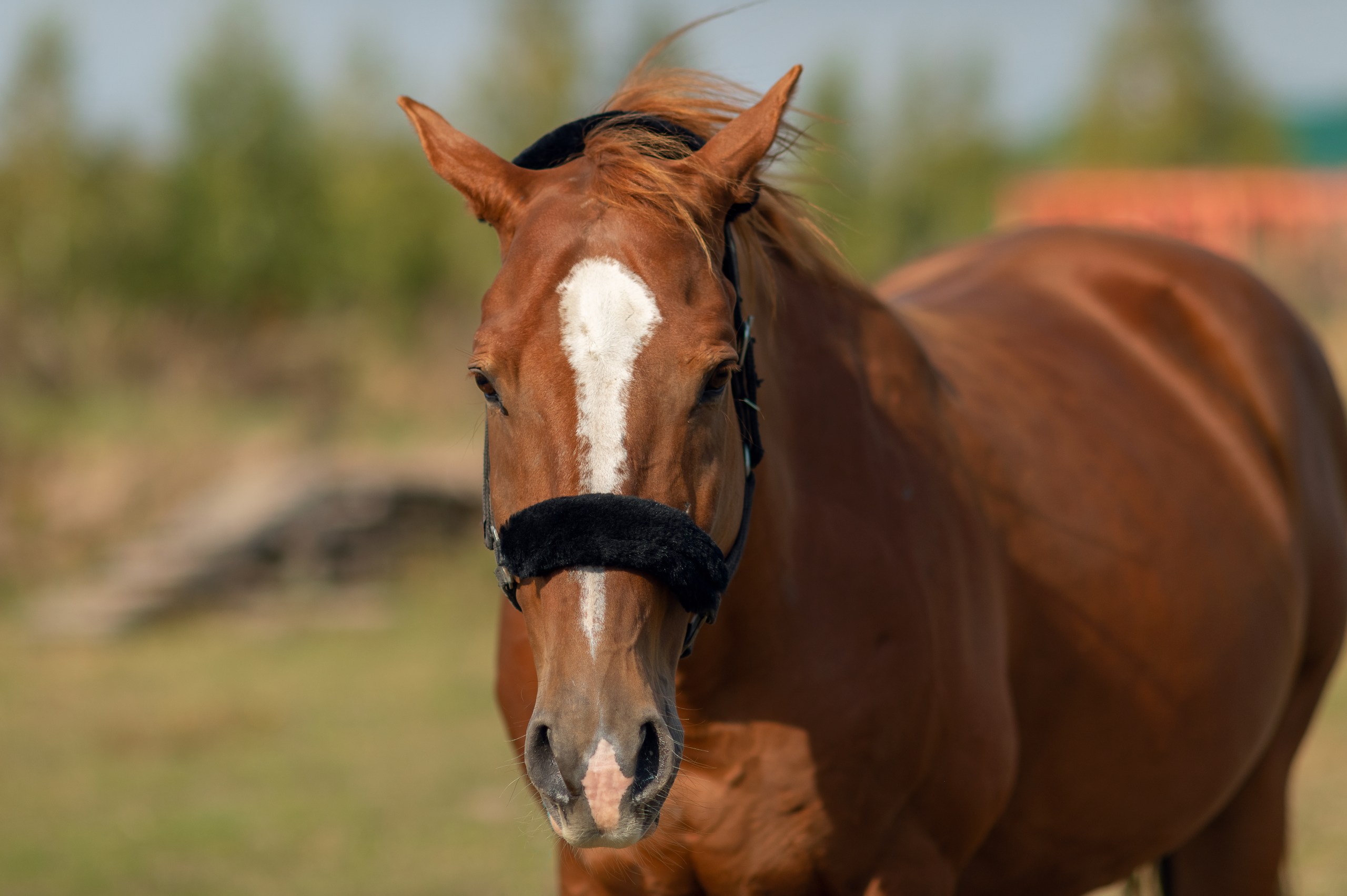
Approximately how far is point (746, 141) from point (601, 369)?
0.42 meters

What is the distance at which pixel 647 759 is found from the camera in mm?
1406

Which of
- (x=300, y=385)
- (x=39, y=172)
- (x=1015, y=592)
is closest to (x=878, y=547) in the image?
(x=1015, y=592)

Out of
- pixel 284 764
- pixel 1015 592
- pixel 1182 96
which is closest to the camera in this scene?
pixel 1015 592

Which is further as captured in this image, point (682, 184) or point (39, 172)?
point (39, 172)

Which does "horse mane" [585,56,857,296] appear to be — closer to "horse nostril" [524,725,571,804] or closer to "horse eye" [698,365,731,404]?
"horse eye" [698,365,731,404]

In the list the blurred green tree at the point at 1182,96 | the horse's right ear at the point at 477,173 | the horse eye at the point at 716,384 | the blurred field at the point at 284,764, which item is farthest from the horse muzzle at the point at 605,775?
the blurred green tree at the point at 1182,96

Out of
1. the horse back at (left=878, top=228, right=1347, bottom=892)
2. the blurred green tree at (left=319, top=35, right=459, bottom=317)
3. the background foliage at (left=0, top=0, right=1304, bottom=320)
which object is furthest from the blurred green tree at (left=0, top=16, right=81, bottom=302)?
the horse back at (left=878, top=228, right=1347, bottom=892)

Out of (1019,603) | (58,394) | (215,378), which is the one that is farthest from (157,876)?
(215,378)

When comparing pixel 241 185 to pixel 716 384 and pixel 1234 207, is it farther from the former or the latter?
pixel 716 384

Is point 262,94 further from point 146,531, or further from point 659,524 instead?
point 659,524

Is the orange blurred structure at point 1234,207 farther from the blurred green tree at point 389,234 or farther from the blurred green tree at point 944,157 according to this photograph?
the blurred green tree at point 389,234

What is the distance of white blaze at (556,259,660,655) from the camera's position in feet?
4.82

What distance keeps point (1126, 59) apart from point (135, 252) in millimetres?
17534

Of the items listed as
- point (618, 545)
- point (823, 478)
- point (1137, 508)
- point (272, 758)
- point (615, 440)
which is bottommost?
point (272, 758)
